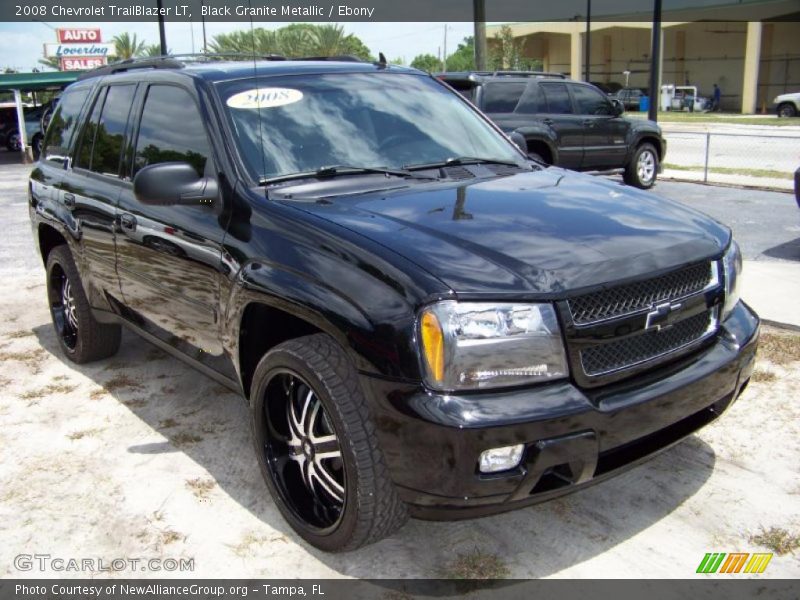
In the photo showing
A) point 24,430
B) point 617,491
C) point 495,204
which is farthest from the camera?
point 24,430

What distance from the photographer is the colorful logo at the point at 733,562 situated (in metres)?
2.95

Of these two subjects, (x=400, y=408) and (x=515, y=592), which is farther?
(x=515, y=592)

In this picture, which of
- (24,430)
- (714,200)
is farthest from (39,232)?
(714,200)

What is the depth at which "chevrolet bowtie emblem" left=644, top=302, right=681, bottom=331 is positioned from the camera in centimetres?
284

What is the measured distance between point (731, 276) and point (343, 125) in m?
1.89

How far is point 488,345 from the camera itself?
2.56 m

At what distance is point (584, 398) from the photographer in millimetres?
2635

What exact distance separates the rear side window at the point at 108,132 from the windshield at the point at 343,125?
3.45 ft

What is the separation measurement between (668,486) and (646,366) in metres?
0.99

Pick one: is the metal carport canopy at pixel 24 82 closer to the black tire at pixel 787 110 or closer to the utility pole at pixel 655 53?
the utility pole at pixel 655 53

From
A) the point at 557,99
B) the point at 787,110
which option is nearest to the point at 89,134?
the point at 557,99

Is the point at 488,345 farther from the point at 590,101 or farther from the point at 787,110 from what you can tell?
the point at 787,110

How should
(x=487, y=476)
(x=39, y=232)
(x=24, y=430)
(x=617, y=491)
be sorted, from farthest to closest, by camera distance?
(x=39, y=232), (x=24, y=430), (x=617, y=491), (x=487, y=476)

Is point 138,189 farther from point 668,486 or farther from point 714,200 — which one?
point 714,200
